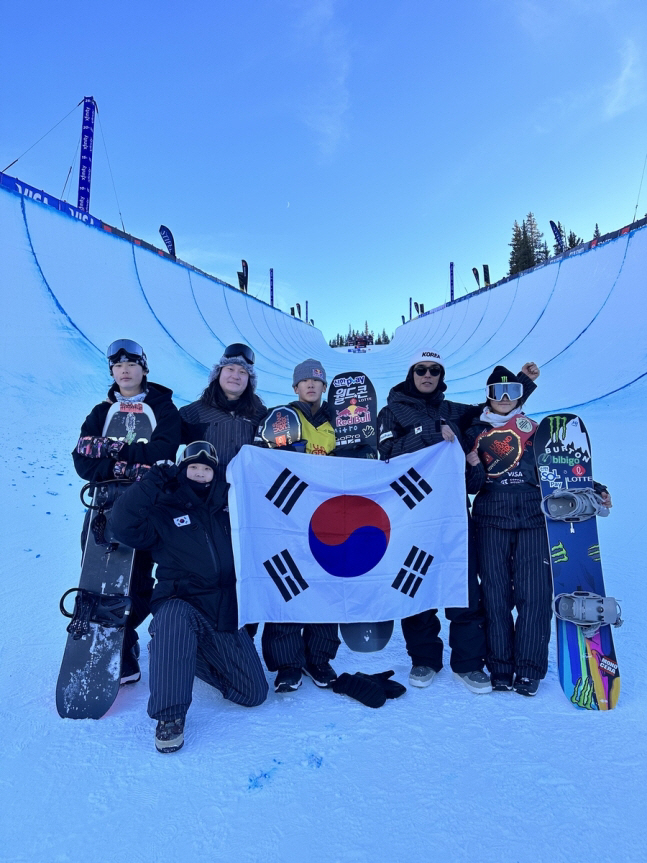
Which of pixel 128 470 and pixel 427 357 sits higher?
pixel 427 357

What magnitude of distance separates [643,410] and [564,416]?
5544 millimetres

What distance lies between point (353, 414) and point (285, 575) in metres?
0.99

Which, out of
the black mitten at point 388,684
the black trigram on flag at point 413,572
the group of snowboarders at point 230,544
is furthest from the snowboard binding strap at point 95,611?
the black trigram on flag at point 413,572

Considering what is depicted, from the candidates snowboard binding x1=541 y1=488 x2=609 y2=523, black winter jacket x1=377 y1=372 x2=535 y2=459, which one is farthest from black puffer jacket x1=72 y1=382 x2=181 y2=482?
snowboard binding x1=541 y1=488 x2=609 y2=523

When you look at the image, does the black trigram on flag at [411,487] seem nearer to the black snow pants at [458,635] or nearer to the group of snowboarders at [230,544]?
the group of snowboarders at [230,544]

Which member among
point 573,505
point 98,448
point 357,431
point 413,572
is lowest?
point 413,572

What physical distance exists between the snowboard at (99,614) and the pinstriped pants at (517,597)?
177 cm

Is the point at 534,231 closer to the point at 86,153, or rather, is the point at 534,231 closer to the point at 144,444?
the point at 86,153

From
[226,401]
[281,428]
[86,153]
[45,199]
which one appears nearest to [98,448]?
[226,401]

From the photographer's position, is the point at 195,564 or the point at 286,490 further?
the point at 286,490

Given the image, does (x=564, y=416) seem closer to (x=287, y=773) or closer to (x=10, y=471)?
(x=287, y=773)

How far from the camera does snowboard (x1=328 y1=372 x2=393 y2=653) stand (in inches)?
98.8

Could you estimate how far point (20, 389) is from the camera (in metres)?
5.84

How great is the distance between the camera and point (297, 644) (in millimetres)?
2355
